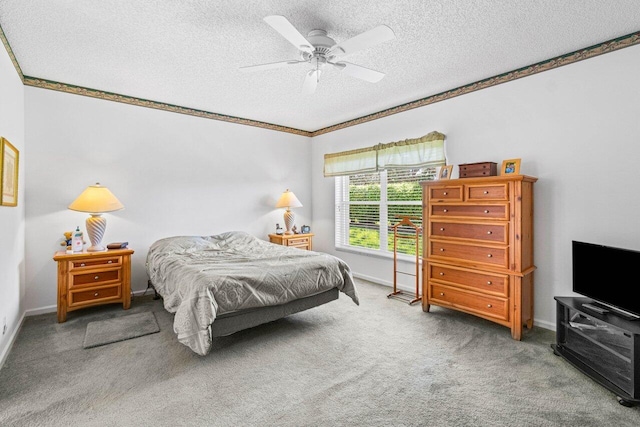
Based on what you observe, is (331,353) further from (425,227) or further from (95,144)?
(95,144)

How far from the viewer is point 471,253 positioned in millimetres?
3236

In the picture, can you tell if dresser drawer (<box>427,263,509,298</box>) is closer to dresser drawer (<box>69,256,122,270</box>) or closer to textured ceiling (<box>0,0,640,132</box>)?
textured ceiling (<box>0,0,640,132</box>)

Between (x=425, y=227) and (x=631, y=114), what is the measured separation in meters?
2.03

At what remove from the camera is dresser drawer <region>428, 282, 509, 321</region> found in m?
3.00

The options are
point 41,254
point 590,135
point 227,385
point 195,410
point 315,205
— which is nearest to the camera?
point 195,410

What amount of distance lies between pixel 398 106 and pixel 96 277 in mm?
4485

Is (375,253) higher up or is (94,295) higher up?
(375,253)

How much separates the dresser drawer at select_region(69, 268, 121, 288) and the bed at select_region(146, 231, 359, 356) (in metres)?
0.37

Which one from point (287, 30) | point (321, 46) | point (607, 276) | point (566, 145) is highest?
point (321, 46)

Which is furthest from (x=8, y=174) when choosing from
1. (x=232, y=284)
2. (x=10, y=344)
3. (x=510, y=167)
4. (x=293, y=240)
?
(x=510, y=167)

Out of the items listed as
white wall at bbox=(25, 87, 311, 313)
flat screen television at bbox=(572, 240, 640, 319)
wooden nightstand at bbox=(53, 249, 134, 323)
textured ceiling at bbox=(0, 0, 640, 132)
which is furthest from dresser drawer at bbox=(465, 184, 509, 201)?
wooden nightstand at bbox=(53, 249, 134, 323)

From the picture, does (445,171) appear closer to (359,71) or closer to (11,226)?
(359,71)

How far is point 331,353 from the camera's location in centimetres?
267

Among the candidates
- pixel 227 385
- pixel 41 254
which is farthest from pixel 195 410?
pixel 41 254
